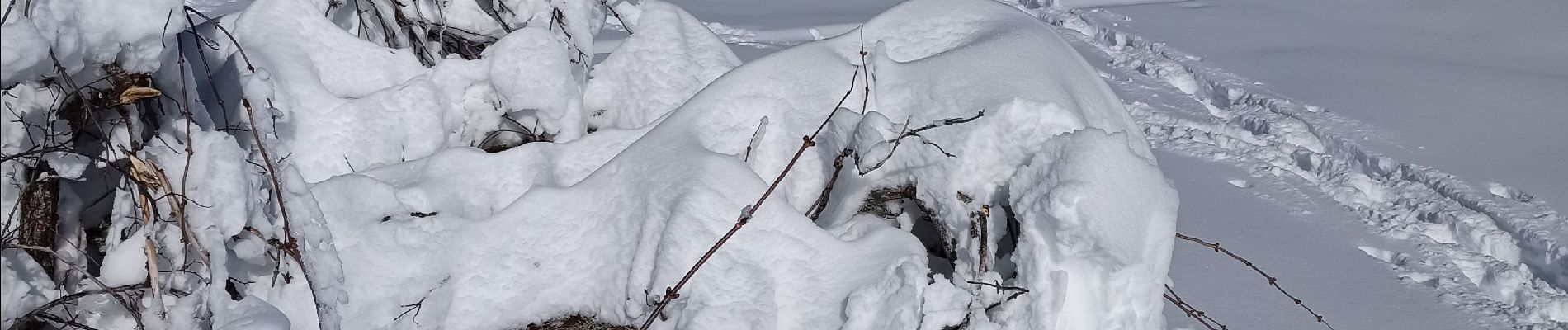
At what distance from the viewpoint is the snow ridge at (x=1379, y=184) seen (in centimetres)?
320

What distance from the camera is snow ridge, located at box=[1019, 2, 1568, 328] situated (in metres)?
3.20

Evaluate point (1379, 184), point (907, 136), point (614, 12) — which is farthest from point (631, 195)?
point (1379, 184)

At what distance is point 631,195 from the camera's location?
6.83ft

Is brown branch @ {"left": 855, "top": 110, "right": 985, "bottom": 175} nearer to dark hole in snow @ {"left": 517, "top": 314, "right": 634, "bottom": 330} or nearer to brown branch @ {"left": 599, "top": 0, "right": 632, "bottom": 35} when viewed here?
dark hole in snow @ {"left": 517, "top": 314, "right": 634, "bottom": 330}

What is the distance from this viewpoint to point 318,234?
1.68 meters

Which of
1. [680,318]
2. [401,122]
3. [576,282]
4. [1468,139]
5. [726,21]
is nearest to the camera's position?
[680,318]

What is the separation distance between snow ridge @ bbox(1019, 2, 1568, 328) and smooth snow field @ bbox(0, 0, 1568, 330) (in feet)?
0.07

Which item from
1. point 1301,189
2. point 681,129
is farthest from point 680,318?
point 1301,189

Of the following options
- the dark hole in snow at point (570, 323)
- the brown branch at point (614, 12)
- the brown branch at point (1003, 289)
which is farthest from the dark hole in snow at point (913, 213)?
the brown branch at point (614, 12)

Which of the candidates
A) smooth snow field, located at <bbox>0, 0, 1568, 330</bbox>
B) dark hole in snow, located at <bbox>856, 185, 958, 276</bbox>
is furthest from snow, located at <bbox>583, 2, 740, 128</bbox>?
dark hole in snow, located at <bbox>856, 185, 958, 276</bbox>

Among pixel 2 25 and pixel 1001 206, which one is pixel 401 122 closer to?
pixel 2 25

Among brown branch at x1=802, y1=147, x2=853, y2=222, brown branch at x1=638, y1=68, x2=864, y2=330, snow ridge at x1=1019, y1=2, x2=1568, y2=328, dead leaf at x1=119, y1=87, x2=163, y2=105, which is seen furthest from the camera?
snow ridge at x1=1019, y1=2, x2=1568, y2=328

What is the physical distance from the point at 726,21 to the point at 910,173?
398 centimetres

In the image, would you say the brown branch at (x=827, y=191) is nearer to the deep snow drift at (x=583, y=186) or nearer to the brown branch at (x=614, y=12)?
the deep snow drift at (x=583, y=186)
